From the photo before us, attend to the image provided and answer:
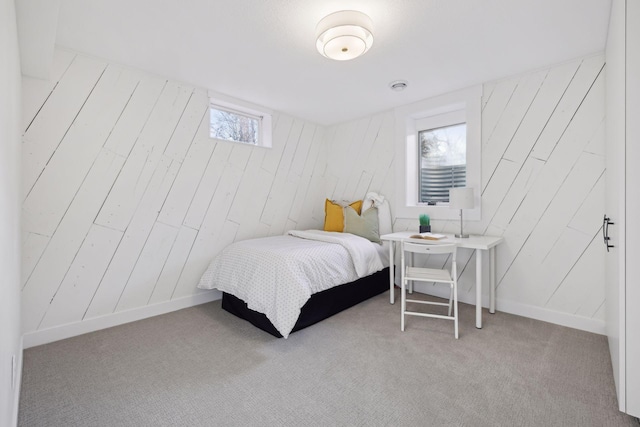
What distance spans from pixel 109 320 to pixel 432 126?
3868 mm

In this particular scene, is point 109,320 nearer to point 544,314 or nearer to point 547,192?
point 544,314

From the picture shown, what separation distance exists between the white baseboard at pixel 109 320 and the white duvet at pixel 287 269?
31 centimetres

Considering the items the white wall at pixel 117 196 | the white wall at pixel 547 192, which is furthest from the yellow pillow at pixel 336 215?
the white wall at pixel 547 192

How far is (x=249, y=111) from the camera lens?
360 centimetres

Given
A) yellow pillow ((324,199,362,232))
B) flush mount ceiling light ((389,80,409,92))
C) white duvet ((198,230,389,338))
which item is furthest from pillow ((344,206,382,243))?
flush mount ceiling light ((389,80,409,92))

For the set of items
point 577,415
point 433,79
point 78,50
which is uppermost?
point 433,79

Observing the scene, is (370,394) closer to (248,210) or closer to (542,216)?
(542,216)

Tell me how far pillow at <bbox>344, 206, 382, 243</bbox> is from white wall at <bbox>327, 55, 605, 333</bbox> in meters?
1.00

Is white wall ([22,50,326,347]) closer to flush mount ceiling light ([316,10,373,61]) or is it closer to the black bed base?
the black bed base

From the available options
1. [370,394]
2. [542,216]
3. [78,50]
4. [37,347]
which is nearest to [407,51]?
[542,216]

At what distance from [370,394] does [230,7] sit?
2.47 meters

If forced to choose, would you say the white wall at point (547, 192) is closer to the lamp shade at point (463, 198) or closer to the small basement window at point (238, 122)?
the lamp shade at point (463, 198)

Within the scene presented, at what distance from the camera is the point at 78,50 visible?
90.9 inches

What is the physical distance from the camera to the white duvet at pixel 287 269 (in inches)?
89.8
